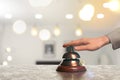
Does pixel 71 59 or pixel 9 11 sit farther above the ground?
pixel 9 11

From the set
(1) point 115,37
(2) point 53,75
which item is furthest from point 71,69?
(1) point 115,37

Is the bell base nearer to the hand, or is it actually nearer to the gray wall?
the hand

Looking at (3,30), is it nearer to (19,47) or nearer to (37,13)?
(19,47)

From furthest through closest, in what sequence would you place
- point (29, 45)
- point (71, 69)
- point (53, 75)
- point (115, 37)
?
point (29, 45)
point (115, 37)
point (71, 69)
point (53, 75)

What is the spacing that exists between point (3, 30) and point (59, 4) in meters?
4.35

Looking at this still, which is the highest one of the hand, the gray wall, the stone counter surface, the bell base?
the gray wall

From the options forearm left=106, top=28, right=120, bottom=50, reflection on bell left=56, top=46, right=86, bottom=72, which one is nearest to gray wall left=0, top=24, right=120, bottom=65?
forearm left=106, top=28, right=120, bottom=50

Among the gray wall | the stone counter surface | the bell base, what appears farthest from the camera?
the gray wall

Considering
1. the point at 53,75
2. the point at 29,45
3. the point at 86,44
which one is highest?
the point at 29,45

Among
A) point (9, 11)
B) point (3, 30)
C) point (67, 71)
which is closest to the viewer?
point (67, 71)

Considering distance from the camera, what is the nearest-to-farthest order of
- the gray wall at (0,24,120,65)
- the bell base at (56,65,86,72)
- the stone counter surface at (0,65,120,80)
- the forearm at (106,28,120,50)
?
the stone counter surface at (0,65,120,80) < the bell base at (56,65,86,72) < the forearm at (106,28,120,50) < the gray wall at (0,24,120,65)

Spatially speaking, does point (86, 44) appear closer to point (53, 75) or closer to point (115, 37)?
point (115, 37)

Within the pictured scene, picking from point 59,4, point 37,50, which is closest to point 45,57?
point 37,50

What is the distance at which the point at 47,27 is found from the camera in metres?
9.88
